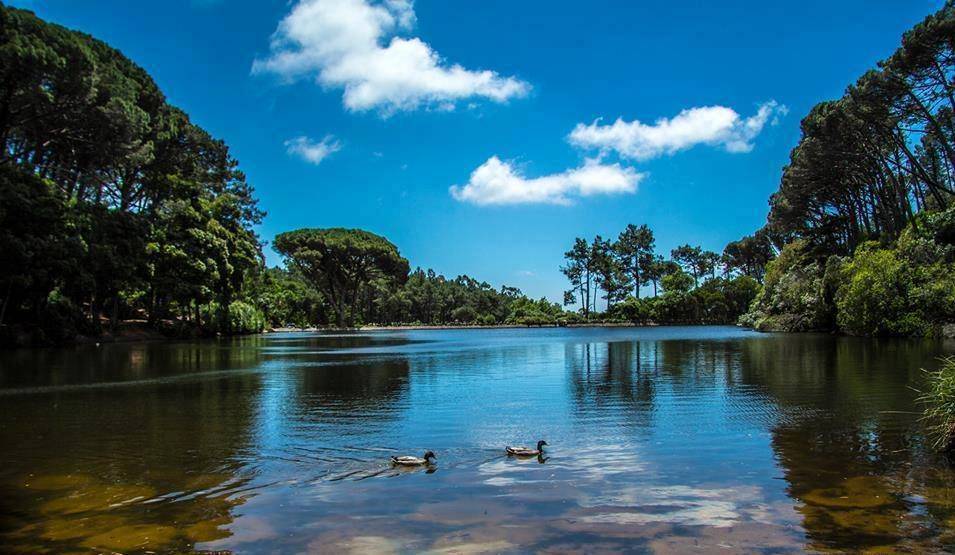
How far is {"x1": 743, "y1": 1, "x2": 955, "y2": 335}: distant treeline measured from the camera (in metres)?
40.8

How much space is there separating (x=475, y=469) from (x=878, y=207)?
203ft

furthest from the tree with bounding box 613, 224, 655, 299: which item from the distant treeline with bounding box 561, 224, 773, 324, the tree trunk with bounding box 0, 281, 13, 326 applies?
the tree trunk with bounding box 0, 281, 13, 326

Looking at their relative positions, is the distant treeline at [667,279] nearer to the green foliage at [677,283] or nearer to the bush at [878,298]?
the green foliage at [677,283]

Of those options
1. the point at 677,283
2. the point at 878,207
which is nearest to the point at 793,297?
the point at 878,207

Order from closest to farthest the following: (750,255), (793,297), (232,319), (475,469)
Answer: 1. (475,469)
2. (793,297)
3. (232,319)
4. (750,255)

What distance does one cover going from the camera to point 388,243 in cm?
10475

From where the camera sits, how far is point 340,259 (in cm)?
9956

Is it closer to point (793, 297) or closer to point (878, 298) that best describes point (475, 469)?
point (878, 298)

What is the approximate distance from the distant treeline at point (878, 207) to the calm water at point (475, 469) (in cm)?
2684

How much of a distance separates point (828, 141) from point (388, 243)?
2733 inches

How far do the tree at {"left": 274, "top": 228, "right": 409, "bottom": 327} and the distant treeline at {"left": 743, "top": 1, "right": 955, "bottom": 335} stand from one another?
58565 mm

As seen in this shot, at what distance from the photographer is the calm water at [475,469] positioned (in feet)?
22.4

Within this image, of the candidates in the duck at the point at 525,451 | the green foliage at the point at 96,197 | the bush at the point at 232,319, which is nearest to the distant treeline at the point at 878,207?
the duck at the point at 525,451

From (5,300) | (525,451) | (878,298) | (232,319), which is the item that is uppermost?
(5,300)
